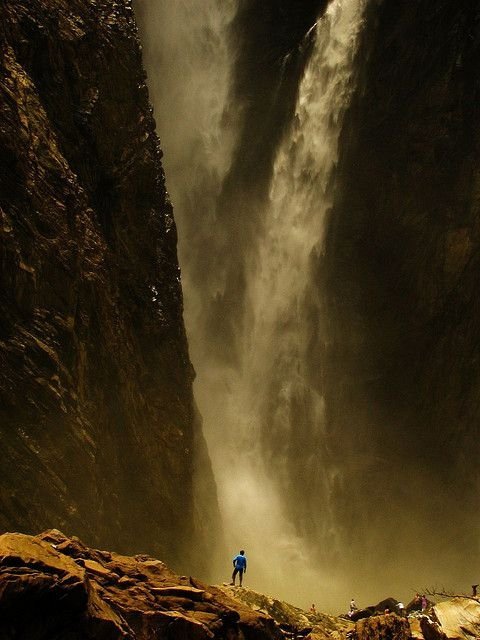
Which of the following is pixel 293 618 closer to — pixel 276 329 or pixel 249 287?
pixel 276 329

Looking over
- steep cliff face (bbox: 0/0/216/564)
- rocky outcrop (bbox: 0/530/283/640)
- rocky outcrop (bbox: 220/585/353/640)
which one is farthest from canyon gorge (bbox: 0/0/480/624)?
rocky outcrop (bbox: 0/530/283/640)

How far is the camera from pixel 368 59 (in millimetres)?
32344

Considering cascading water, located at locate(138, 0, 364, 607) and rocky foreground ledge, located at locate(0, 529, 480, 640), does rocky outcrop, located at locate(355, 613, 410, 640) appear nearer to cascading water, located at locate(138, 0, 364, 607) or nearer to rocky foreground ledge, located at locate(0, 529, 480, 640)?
rocky foreground ledge, located at locate(0, 529, 480, 640)

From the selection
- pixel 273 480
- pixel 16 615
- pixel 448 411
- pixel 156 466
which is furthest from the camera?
pixel 273 480

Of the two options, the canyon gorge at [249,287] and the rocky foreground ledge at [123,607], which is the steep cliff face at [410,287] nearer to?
the canyon gorge at [249,287]

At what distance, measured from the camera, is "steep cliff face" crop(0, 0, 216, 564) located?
1375 cm

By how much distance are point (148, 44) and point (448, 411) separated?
103 ft

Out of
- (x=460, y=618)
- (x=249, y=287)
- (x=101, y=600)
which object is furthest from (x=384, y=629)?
(x=249, y=287)

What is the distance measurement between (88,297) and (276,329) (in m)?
17.9

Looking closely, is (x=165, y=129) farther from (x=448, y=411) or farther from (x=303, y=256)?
(x=448, y=411)

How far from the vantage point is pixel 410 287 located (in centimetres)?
2969

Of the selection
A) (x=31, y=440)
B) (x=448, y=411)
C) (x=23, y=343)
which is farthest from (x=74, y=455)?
(x=448, y=411)

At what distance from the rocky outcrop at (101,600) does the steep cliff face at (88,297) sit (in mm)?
4780

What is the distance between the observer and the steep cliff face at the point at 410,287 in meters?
28.4
